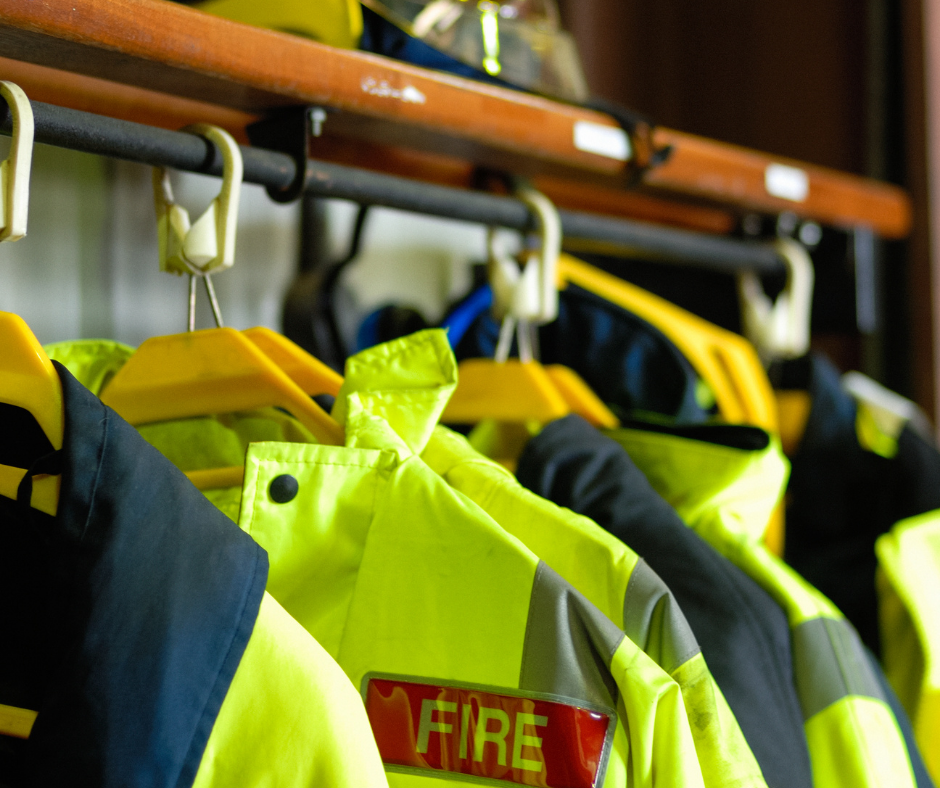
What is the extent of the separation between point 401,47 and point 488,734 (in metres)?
0.48

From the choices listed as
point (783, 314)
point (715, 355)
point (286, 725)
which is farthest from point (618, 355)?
point (286, 725)

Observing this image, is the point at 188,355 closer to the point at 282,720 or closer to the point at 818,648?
the point at 282,720

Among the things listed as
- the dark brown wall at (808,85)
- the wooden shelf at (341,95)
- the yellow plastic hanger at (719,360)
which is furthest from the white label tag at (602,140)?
the dark brown wall at (808,85)

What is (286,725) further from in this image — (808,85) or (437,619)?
(808,85)

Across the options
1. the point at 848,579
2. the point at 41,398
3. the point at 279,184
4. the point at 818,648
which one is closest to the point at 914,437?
the point at 848,579

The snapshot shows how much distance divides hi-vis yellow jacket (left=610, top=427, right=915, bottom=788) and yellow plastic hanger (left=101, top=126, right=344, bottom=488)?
0.26 meters

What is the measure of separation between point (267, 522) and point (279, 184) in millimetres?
211

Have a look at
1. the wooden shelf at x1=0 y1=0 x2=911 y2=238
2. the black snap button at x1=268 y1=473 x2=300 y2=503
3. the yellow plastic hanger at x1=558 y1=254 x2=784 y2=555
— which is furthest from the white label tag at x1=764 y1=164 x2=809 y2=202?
the black snap button at x1=268 y1=473 x2=300 y2=503

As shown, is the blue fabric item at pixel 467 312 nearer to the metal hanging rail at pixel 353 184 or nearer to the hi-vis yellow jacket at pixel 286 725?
the metal hanging rail at pixel 353 184

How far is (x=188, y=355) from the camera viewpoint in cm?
49

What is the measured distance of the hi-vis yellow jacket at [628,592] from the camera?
0.40 m

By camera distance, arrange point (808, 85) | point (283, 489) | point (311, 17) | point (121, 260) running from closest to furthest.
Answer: point (283, 489), point (311, 17), point (121, 260), point (808, 85)

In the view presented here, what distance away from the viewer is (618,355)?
2.62 feet

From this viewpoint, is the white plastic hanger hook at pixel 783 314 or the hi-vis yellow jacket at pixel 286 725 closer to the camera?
the hi-vis yellow jacket at pixel 286 725
